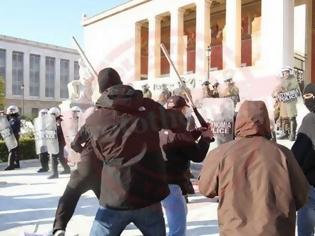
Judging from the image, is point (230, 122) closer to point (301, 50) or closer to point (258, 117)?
point (258, 117)

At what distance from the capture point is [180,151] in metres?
4.09

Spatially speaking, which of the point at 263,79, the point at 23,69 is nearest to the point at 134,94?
Answer: the point at 263,79

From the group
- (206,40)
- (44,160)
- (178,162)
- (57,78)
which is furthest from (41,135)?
(57,78)

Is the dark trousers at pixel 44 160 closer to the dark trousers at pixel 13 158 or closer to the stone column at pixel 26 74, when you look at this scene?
the dark trousers at pixel 13 158

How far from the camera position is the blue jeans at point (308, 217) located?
153 inches

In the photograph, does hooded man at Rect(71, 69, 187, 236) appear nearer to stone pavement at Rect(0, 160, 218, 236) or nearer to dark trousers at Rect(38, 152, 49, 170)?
stone pavement at Rect(0, 160, 218, 236)

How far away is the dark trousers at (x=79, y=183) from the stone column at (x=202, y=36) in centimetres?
2187

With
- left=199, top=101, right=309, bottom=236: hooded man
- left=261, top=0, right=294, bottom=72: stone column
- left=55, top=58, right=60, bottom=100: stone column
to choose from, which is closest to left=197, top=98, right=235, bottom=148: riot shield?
left=199, top=101, right=309, bottom=236: hooded man

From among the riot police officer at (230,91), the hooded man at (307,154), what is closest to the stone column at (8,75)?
the riot police officer at (230,91)

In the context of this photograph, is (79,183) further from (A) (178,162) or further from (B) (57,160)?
(B) (57,160)

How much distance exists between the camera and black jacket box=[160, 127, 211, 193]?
4.00 metres

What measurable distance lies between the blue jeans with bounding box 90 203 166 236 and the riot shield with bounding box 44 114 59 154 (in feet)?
24.9

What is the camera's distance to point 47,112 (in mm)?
11109

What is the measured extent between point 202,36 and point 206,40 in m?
0.32
